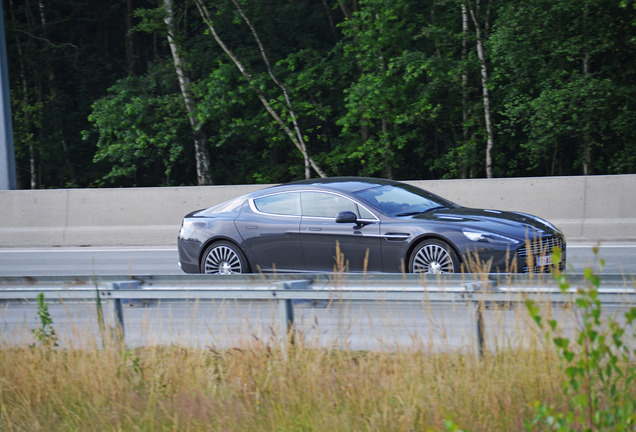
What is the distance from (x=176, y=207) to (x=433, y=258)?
829cm

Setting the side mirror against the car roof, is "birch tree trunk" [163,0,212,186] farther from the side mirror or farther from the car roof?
the side mirror

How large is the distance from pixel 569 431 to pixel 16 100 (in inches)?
1112

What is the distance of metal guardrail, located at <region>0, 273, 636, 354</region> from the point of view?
484cm

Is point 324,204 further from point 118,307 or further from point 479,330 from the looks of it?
point 479,330

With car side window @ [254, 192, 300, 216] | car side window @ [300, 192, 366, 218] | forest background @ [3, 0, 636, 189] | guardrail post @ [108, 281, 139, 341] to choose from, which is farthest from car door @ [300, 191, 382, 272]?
forest background @ [3, 0, 636, 189]

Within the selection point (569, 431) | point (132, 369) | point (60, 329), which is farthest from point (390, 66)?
point (569, 431)

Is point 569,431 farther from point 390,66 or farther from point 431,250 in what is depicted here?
point 390,66

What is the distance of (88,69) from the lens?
98.0ft

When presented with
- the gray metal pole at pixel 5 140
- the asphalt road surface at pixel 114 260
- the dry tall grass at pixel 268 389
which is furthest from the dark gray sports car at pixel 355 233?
the gray metal pole at pixel 5 140

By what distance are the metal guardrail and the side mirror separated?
3.24 m

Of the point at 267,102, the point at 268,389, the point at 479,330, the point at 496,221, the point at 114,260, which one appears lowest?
the point at 268,389

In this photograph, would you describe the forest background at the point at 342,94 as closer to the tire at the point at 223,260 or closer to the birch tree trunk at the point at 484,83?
the birch tree trunk at the point at 484,83

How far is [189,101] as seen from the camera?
24016 millimetres

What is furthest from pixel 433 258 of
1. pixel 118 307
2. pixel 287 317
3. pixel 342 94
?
pixel 342 94
